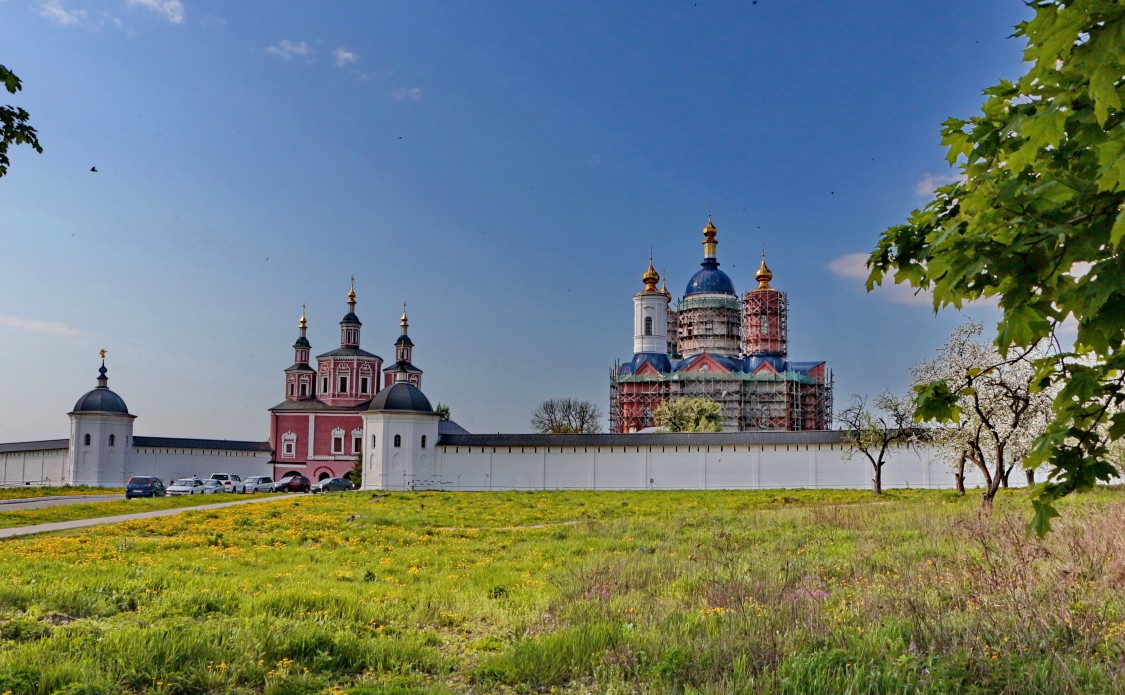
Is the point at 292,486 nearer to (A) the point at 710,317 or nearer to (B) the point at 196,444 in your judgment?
(B) the point at 196,444

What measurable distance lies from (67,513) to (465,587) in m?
16.6

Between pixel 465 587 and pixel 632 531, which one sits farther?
pixel 632 531

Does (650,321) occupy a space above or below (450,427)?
above

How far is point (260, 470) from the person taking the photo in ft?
174

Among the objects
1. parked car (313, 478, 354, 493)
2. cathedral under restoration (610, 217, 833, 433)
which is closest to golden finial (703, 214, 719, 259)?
cathedral under restoration (610, 217, 833, 433)

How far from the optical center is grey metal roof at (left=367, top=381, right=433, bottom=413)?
41312 mm

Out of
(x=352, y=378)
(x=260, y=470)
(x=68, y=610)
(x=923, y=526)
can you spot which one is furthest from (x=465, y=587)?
(x=352, y=378)

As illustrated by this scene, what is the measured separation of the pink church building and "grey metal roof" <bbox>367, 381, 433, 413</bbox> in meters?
11.1

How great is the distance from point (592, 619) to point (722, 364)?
185 feet

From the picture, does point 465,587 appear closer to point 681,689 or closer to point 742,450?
point 681,689

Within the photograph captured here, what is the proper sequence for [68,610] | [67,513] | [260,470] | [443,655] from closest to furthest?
[443,655], [68,610], [67,513], [260,470]

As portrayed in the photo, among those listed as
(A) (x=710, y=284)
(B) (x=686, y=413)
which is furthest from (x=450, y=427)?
(A) (x=710, y=284)

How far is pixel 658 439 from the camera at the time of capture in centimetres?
3988

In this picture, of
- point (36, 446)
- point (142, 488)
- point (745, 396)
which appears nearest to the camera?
point (142, 488)
